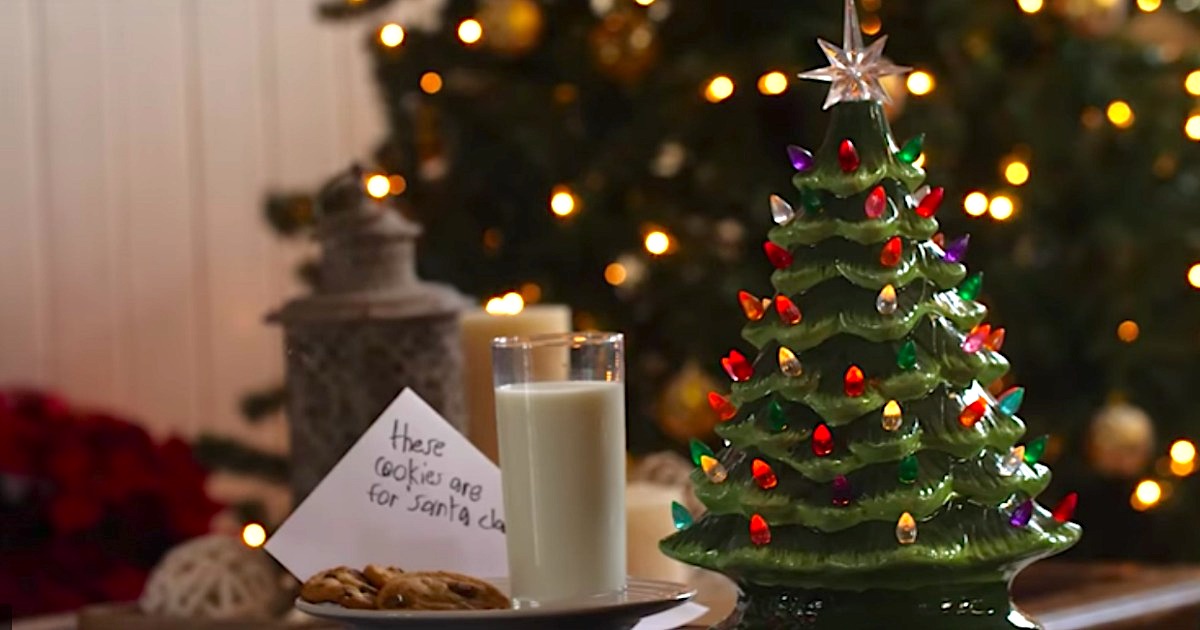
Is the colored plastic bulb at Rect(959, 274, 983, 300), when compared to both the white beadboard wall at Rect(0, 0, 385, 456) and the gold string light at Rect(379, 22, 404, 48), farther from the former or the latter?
the white beadboard wall at Rect(0, 0, 385, 456)

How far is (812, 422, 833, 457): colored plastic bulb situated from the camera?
0.69m

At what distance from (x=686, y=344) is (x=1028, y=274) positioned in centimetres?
51

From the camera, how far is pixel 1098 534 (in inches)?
101

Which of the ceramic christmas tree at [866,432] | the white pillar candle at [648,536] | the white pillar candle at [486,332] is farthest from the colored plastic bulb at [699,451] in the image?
the white pillar candle at [486,332]

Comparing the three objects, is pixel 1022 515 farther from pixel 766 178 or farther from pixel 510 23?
pixel 510 23

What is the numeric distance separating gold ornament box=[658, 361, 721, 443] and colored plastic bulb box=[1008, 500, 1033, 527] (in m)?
1.54

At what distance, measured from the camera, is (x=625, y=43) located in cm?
239

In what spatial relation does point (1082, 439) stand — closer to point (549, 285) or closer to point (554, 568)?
point (549, 285)

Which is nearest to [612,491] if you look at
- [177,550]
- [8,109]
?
[177,550]

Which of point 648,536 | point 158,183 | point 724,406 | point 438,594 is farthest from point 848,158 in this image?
point 158,183

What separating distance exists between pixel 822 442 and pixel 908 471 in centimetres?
4

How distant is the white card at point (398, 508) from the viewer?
88cm

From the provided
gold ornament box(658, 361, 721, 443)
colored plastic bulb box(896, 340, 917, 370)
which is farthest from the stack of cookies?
gold ornament box(658, 361, 721, 443)

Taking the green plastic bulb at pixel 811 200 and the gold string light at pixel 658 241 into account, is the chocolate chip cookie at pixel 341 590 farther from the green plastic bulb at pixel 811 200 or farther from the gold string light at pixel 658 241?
the gold string light at pixel 658 241
